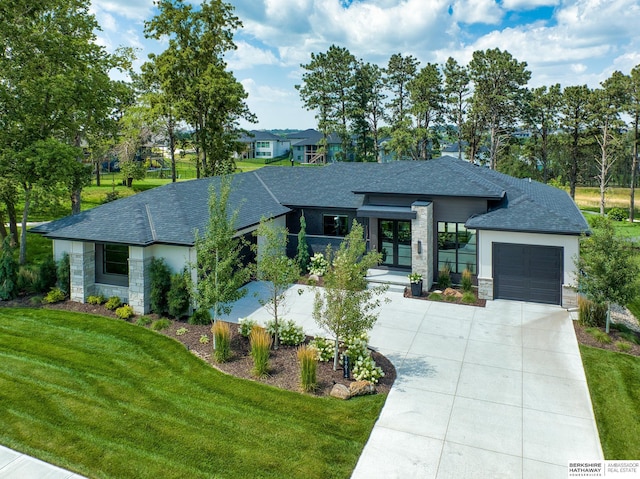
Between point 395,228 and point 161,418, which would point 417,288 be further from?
point 161,418

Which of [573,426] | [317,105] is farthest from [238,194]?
[317,105]

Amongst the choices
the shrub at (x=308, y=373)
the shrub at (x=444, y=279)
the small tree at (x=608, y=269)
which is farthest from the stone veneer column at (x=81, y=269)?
the small tree at (x=608, y=269)

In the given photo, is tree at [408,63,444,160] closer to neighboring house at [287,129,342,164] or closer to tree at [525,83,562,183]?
tree at [525,83,562,183]

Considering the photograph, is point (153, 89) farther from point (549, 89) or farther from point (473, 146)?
point (549, 89)

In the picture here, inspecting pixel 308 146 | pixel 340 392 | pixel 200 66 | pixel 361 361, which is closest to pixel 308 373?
pixel 340 392

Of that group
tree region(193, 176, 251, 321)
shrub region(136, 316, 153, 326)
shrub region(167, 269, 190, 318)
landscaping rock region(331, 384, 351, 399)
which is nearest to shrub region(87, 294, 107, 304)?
shrub region(136, 316, 153, 326)

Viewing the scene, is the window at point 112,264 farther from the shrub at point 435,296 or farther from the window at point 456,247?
the window at point 456,247

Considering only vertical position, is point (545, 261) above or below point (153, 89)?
below
